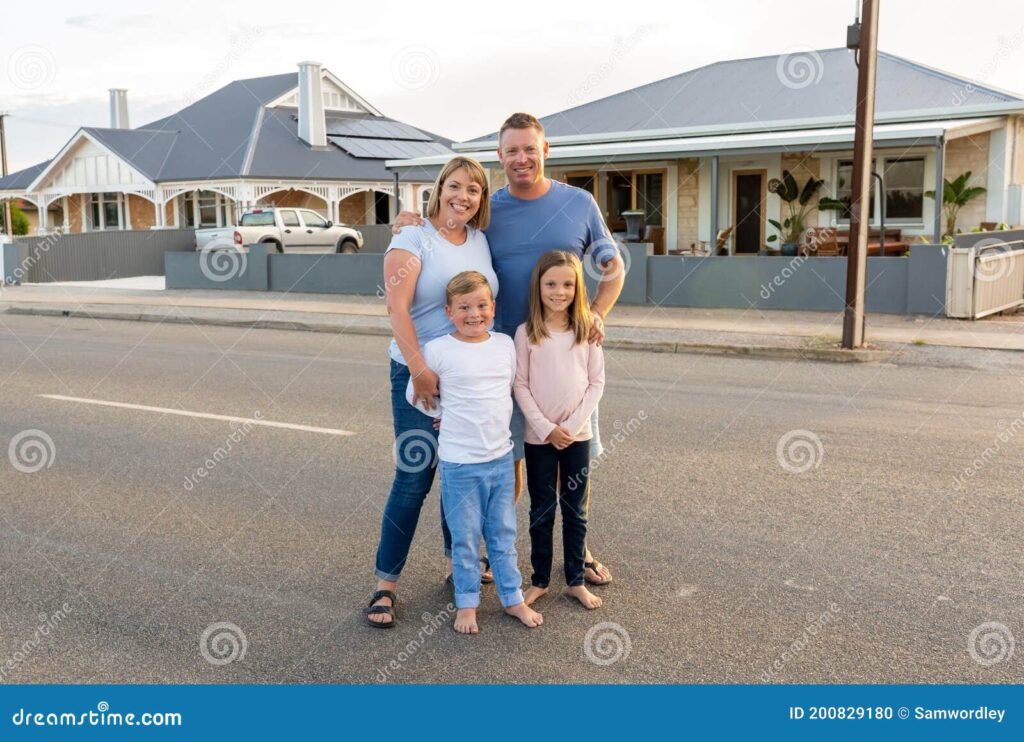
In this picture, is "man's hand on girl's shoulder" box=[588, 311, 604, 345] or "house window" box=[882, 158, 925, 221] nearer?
"man's hand on girl's shoulder" box=[588, 311, 604, 345]

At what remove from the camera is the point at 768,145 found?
2014cm

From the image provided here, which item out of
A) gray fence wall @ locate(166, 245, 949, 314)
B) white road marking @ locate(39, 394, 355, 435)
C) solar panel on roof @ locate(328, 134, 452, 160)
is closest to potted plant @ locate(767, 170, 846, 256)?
gray fence wall @ locate(166, 245, 949, 314)

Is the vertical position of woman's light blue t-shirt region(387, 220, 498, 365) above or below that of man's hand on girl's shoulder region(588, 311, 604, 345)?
above

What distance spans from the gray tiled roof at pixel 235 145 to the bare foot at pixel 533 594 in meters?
32.5

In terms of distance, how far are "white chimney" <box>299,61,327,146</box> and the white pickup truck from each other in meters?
9.35

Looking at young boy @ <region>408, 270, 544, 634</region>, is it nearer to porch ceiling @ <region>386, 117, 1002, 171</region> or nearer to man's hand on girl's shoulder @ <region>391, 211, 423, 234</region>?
man's hand on girl's shoulder @ <region>391, 211, 423, 234</region>

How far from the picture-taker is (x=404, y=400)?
14.5 feet

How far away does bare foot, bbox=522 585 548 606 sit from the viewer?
14.8ft

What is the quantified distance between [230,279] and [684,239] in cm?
1058

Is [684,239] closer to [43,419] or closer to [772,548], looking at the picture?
[43,419]

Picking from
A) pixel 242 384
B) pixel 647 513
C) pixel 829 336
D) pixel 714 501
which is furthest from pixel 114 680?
pixel 829 336

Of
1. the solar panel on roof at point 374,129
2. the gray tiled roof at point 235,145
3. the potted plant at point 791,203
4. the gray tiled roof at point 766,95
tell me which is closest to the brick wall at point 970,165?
the gray tiled roof at point 766,95

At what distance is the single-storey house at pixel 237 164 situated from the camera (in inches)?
1437

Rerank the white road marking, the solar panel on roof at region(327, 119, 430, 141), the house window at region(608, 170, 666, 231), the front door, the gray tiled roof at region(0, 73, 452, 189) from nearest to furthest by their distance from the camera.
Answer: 1. the white road marking
2. the front door
3. the house window at region(608, 170, 666, 231)
4. the gray tiled roof at region(0, 73, 452, 189)
5. the solar panel on roof at region(327, 119, 430, 141)
